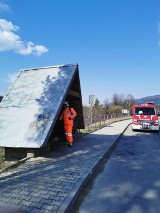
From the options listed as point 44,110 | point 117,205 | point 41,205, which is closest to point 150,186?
point 117,205

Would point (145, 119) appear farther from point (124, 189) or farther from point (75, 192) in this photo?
point (75, 192)

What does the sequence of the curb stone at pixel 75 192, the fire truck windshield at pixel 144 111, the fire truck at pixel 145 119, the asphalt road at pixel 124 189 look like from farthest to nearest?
the fire truck windshield at pixel 144 111, the fire truck at pixel 145 119, the asphalt road at pixel 124 189, the curb stone at pixel 75 192

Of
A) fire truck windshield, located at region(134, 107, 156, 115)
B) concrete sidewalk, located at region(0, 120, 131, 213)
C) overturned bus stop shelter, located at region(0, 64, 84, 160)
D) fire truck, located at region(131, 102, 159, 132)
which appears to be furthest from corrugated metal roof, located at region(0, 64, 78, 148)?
fire truck windshield, located at region(134, 107, 156, 115)

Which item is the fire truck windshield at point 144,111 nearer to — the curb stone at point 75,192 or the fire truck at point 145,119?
the fire truck at point 145,119

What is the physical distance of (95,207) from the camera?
448cm

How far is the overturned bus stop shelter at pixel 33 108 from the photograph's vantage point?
757cm

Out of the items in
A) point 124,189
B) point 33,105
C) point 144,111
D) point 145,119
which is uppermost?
point 33,105

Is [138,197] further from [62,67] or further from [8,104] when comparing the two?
[62,67]

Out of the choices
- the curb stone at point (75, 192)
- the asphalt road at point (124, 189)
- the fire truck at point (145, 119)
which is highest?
the fire truck at point (145, 119)

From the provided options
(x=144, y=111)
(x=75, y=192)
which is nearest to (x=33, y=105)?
(x=75, y=192)

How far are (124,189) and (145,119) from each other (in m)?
14.0

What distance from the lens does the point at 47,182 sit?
5441 millimetres

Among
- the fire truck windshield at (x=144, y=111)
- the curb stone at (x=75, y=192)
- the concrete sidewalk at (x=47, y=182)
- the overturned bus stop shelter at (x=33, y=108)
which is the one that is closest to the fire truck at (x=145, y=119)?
the fire truck windshield at (x=144, y=111)

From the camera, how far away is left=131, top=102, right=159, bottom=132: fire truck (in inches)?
739
